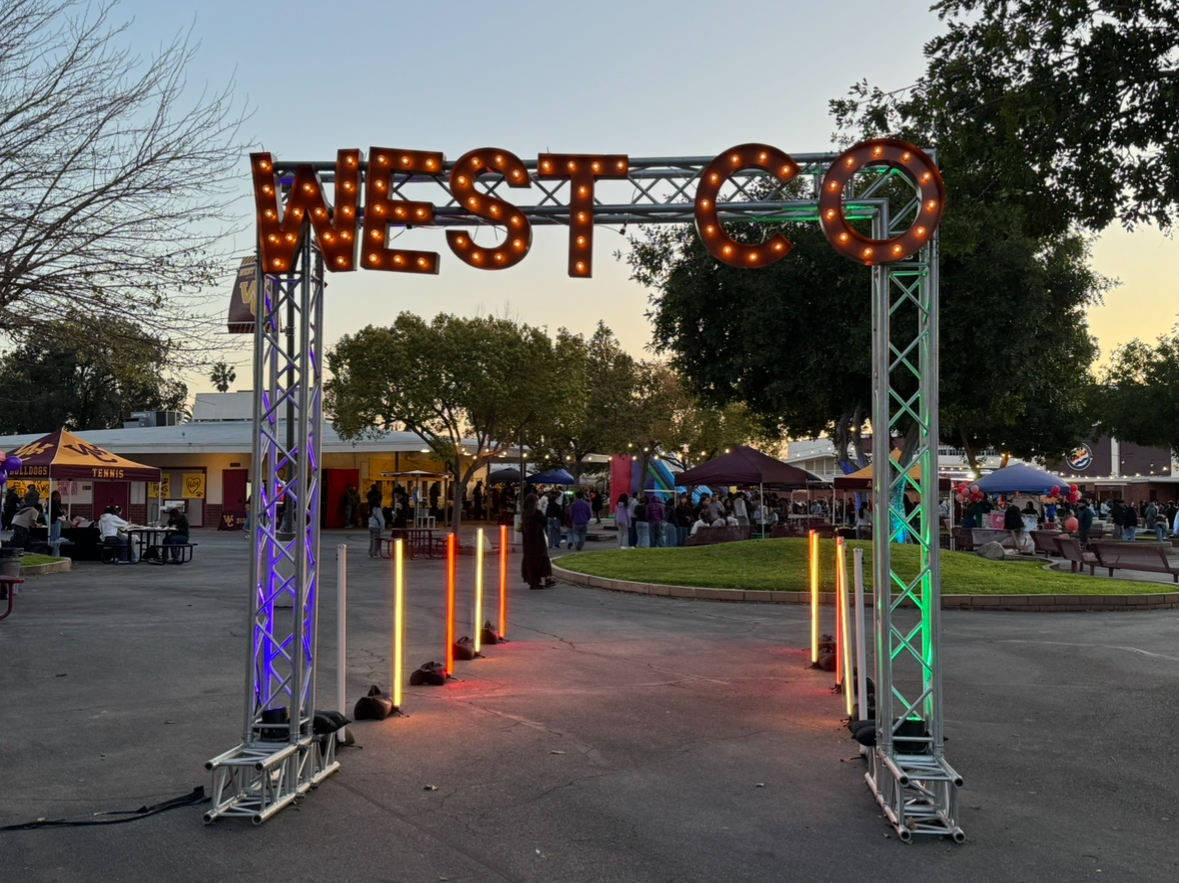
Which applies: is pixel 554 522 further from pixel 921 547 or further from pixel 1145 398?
pixel 1145 398

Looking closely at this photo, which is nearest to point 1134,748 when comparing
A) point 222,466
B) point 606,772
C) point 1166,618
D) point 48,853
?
point 606,772

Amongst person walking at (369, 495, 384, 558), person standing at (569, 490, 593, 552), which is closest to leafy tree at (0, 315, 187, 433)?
person walking at (369, 495, 384, 558)

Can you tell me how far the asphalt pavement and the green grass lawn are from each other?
13.3 feet

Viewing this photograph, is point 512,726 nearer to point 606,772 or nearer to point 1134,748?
point 606,772

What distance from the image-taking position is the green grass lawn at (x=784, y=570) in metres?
16.3

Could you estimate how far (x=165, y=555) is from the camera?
23.2 m

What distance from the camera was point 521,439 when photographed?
37875mm

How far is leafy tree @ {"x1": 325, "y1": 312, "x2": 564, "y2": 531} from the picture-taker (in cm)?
3145

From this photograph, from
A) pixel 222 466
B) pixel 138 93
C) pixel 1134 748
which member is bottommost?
pixel 1134 748

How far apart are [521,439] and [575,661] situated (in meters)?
27.8

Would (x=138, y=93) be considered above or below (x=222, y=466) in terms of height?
above

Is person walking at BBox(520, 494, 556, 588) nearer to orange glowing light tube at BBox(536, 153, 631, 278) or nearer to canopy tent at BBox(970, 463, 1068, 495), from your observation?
orange glowing light tube at BBox(536, 153, 631, 278)

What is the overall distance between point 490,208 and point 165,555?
63.3 feet

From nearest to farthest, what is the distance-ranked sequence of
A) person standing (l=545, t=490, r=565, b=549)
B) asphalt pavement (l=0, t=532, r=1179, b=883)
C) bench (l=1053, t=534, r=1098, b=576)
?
asphalt pavement (l=0, t=532, r=1179, b=883) < bench (l=1053, t=534, r=1098, b=576) < person standing (l=545, t=490, r=565, b=549)
